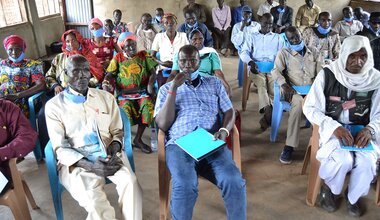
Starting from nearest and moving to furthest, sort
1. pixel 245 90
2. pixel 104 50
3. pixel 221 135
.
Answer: pixel 221 135, pixel 104 50, pixel 245 90

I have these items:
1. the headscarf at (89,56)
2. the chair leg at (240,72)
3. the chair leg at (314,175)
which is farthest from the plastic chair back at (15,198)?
the chair leg at (240,72)

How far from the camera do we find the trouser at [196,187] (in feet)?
6.93

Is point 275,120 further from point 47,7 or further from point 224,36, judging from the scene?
point 47,7

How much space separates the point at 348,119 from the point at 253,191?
970 millimetres

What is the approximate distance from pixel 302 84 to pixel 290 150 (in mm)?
737

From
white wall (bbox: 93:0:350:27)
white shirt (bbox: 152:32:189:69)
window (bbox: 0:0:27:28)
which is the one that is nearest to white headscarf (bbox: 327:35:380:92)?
white shirt (bbox: 152:32:189:69)

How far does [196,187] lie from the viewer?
216 cm

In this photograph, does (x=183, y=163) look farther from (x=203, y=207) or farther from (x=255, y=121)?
(x=255, y=121)

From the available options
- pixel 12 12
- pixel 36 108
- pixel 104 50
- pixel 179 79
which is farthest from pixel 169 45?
pixel 12 12

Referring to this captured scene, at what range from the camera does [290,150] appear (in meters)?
3.37

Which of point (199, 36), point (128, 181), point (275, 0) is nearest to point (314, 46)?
point (199, 36)

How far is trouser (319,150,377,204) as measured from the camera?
2.45 m

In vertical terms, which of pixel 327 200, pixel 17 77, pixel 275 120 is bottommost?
pixel 327 200

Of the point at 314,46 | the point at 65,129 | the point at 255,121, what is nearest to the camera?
the point at 65,129
